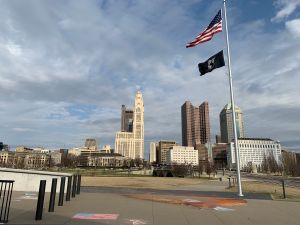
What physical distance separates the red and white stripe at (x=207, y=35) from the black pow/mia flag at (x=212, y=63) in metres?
1.24

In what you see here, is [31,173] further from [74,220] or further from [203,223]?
[203,223]

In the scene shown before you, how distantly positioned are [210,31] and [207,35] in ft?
1.01

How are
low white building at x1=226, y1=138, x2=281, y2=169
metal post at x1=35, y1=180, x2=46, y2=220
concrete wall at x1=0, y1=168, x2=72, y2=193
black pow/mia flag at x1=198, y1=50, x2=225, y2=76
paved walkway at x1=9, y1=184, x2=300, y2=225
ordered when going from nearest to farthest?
1. metal post at x1=35, y1=180, x2=46, y2=220
2. paved walkway at x1=9, y1=184, x2=300, y2=225
3. concrete wall at x1=0, y1=168, x2=72, y2=193
4. black pow/mia flag at x1=198, y1=50, x2=225, y2=76
5. low white building at x1=226, y1=138, x2=281, y2=169

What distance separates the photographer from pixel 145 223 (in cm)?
845

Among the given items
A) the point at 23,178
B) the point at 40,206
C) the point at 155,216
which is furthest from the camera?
the point at 23,178

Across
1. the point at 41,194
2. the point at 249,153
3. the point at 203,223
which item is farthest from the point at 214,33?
the point at 249,153

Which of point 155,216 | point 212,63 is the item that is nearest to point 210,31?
point 212,63

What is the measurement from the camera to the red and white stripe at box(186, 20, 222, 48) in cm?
1889

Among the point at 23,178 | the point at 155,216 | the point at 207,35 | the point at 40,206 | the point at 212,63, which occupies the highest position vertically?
the point at 207,35

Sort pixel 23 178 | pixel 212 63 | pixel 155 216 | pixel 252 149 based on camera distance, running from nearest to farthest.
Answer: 1. pixel 155 216
2. pixel 23 178
3. pixel 212 63
4. pixel 252 149

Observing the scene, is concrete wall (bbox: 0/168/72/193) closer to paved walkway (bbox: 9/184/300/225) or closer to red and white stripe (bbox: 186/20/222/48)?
paved walkway (bbox: 9/184/300/225)

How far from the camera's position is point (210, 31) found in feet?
62.6

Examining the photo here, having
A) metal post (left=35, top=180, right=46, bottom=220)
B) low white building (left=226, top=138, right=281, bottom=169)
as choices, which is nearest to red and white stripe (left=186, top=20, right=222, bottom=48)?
metal post (left=35, top=180, right=46, bottom=220)

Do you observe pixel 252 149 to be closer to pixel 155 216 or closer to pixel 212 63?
pixel 212 63
